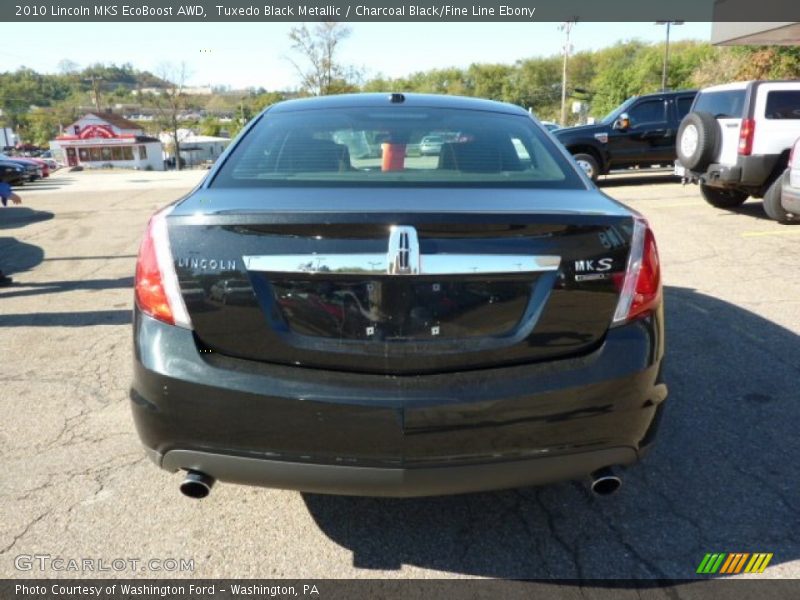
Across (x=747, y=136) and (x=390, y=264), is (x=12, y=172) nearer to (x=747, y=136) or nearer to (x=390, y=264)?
(x=747, y=136)

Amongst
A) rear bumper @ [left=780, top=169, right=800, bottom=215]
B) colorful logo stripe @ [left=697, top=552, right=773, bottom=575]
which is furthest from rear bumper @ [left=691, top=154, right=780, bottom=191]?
colorful logo stripe @ [left=697, top=552, right=773, bottom=575]

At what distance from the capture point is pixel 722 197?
9930 mm

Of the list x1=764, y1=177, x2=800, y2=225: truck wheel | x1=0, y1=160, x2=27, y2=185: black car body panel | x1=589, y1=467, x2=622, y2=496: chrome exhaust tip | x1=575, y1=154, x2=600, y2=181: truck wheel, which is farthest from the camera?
x1=0, y1=160, x2=27, y2=185: black car body panel

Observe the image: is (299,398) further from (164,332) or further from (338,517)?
(338,517)

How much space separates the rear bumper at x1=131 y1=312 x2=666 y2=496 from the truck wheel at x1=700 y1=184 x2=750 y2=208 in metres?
9.22

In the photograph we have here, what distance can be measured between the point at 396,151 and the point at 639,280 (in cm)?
118

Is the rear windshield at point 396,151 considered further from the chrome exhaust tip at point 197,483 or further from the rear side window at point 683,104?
the rear side window at point 683,104

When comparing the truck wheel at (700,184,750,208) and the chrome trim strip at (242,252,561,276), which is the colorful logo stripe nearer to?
the chrome trim strip at (242,252,561,276)

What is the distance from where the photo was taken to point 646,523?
7.95 ft

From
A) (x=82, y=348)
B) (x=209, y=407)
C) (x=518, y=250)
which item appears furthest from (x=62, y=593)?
(x=82, y=348)

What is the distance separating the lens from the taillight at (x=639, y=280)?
197 cm

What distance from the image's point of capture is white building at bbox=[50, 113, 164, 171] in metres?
63.4

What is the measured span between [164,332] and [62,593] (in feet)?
3.25

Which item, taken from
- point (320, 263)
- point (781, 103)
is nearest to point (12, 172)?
point (781, 103)
